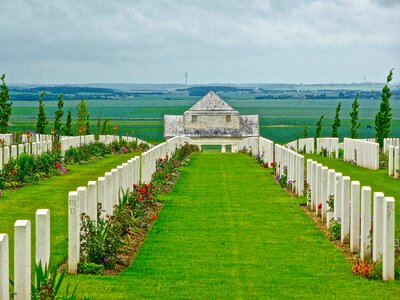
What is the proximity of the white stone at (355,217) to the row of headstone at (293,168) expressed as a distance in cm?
730

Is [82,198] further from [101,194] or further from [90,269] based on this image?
[101,194]

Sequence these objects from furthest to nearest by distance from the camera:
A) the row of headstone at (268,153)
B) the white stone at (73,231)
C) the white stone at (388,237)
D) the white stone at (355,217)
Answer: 1. the row of headstone at (268,153)
2. the white stone at (355,217)
3. the white stone at (73,231)
4. the white stone at (388,237)

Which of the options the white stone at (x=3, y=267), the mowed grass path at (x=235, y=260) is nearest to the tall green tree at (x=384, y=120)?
the mowed grass path at (x=235, y=260)

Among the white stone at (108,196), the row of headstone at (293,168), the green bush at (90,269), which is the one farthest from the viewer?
the row of headstone at (293,168)

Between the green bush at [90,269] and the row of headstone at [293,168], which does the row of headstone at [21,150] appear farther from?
the green bush at [90,269]

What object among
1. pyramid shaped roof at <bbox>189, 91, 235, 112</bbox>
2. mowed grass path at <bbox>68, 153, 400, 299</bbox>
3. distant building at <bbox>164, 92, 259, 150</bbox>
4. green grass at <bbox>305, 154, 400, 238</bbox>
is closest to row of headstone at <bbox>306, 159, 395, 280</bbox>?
mowed grass path at <bbox>68, 153, 400, 299</bbox>

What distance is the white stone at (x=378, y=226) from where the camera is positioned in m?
11.1

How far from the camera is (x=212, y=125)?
70188 mm

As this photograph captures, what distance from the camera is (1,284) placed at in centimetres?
770

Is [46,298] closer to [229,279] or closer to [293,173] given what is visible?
[229,279]

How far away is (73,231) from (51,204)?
7.89 metres

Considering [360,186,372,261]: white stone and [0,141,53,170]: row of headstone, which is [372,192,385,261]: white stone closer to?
[360,186,372,261]: white stone

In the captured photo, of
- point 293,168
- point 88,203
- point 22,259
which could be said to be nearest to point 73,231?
point 88,203

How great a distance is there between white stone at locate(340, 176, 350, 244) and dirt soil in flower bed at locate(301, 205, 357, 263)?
13cm
